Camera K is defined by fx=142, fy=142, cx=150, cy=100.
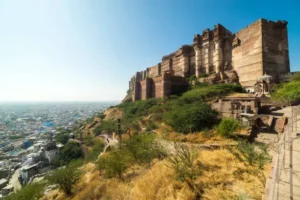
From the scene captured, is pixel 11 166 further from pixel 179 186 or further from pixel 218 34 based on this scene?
pixel 218 34

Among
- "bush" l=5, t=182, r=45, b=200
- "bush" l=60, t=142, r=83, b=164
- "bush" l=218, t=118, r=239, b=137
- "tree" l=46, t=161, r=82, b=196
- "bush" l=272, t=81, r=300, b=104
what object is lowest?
"bush" l=60, t=142, r=83, b=164

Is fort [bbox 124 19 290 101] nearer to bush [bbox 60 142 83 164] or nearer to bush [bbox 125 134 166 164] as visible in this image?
bush [bbox 60 142 83 164]

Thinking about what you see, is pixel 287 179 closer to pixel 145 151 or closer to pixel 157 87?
pixel 145 151

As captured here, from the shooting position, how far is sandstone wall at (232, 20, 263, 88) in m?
20.5

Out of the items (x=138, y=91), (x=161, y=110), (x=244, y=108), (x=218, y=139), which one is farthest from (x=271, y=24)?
(x=138, y=91)

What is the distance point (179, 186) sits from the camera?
14.2ft

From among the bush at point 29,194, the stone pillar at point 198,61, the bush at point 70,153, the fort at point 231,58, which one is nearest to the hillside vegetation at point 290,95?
the fort at point 231,58

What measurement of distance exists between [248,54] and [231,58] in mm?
3275

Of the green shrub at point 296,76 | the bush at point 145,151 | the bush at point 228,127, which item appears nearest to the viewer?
the bush at point 145,151

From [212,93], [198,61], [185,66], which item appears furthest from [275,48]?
[185,66]

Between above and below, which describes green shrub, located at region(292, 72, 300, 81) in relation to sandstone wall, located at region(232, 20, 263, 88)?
below

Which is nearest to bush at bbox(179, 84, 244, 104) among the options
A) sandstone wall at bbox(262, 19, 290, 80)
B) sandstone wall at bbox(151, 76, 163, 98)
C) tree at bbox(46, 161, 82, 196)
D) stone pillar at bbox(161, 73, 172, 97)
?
sandstone wall at bbox(262, 19, 290, 80)

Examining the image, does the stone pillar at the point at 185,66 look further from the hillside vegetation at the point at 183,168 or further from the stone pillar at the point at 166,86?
the hillside vegetation at the point at 183,168

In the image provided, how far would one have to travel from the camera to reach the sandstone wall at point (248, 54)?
20484 mm
